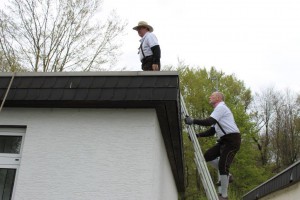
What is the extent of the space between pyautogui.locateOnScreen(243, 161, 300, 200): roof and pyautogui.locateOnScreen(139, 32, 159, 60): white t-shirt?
436 cm

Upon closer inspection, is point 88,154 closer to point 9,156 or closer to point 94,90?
point 94,90

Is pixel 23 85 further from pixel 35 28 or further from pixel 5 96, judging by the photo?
pixel 35 28

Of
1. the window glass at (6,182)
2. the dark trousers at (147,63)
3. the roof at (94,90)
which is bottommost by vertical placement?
the window glass at (6,182)

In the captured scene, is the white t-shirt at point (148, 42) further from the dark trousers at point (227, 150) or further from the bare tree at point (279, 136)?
the bare tree at point (279, 136)

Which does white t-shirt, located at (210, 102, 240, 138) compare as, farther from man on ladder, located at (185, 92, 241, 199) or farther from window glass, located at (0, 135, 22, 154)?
window glass, located at (0, 135, 22, 154)

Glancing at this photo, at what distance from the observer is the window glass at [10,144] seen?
4.35 metres

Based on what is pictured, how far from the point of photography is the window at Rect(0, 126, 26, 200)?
13.9 feet

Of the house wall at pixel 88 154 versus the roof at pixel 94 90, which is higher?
the roof at pixel 94 90

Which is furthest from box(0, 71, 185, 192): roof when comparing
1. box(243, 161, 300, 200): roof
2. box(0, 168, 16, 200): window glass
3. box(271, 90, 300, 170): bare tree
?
box(271, 90, 300, 170): bare tree

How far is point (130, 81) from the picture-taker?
4.13 metres

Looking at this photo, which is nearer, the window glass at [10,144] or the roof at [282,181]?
the window glass at [10,144]

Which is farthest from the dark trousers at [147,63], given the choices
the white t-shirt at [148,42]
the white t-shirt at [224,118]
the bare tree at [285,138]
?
the bare tree at [285,138]

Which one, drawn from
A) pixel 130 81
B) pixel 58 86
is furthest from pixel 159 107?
pixel 58 86

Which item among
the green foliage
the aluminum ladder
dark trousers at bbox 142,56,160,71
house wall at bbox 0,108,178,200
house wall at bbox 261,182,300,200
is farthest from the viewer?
the green foliage
